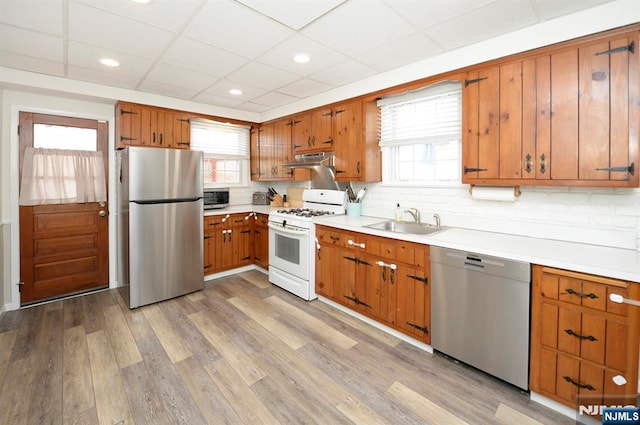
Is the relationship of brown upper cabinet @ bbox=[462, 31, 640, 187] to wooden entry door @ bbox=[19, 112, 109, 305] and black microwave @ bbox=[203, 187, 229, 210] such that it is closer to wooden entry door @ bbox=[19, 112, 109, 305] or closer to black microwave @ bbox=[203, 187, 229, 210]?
black microwave @ bbox=[203, 187, 229, 210]

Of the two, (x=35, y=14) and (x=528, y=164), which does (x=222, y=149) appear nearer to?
(x=35, y=14)

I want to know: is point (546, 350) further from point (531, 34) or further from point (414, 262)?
point (531, 34)

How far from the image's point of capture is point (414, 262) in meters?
2.45

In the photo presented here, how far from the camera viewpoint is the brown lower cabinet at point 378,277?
8.00 feet

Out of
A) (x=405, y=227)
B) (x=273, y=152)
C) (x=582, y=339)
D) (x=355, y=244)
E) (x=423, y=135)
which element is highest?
(x=273, y=152)

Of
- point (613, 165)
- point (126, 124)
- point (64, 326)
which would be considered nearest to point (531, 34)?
point (613, 165)

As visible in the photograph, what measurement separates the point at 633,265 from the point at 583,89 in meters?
1.15

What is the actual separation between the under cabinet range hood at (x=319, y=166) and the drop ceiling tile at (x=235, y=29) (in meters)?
1.52

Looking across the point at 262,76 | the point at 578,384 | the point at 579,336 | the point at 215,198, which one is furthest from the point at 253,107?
the point at 578,384

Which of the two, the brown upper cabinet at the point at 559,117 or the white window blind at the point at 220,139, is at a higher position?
the white window blind at the point at 220,139

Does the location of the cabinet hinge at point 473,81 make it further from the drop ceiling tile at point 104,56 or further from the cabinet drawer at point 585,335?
the drop ceiling tile at point 104,56

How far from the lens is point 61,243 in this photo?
11.6ft

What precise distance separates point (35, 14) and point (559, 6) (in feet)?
11.6

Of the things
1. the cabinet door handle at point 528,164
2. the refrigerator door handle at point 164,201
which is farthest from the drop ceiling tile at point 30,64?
the cabinet door handle at point 528,164
